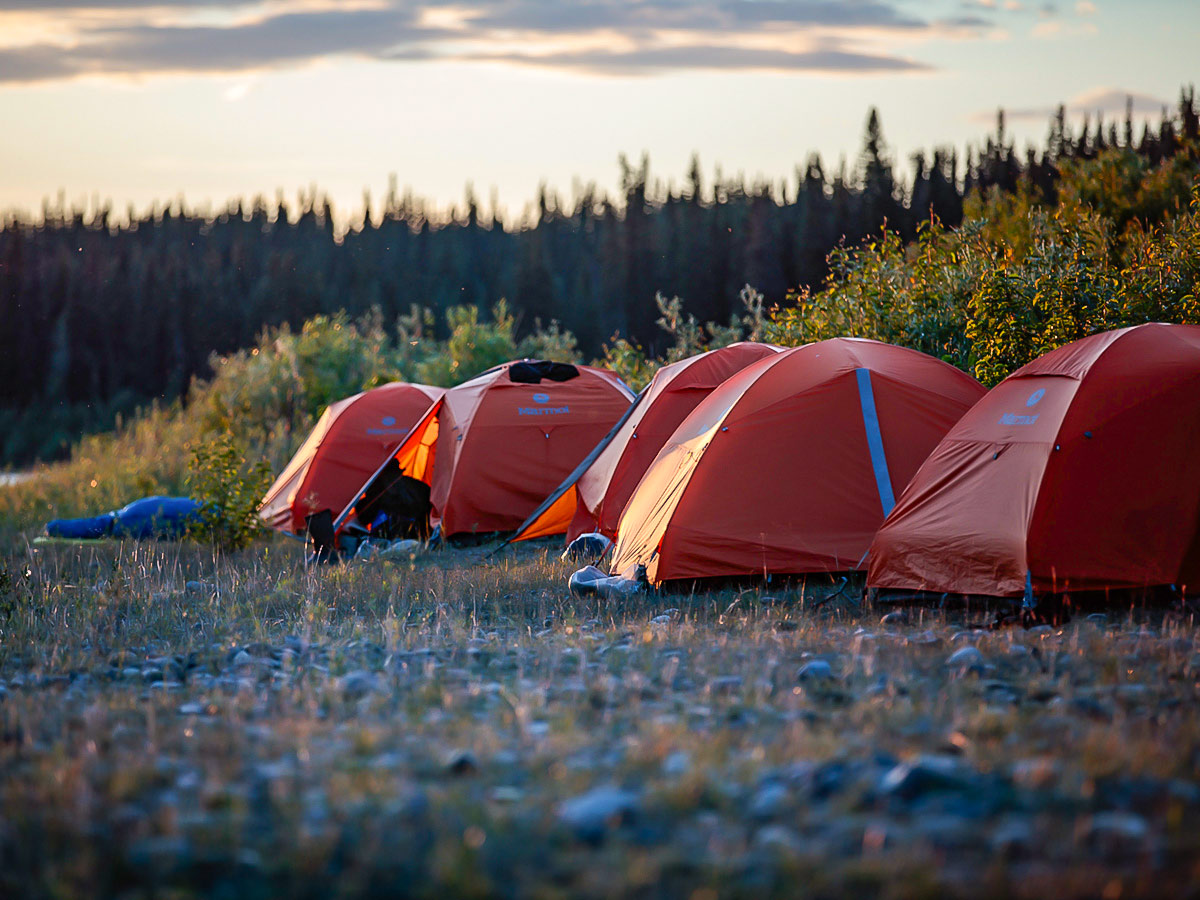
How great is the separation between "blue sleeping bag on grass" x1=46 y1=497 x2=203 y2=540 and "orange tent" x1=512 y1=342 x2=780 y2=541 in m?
5.12

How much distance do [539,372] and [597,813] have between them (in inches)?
404

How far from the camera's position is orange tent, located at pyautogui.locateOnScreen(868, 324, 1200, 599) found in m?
6.59

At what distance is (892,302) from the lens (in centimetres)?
1406

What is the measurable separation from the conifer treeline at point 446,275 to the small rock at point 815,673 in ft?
150

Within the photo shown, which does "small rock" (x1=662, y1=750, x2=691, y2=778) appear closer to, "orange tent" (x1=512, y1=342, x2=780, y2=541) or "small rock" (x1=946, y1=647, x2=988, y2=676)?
"small rock" (x1=946, y1=647, x2=988, y2=676)

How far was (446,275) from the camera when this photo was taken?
8319 cm

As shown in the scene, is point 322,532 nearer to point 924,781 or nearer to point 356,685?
point 356,685

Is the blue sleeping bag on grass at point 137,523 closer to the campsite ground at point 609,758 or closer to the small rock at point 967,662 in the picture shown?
the campsite ground at point 609,758

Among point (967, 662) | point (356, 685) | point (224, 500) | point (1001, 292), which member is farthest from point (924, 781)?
point (224, 500)

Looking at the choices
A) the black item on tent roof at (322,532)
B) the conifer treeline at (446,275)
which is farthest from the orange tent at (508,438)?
the conifer treeline at (446,275)

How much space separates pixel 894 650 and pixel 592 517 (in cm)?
563

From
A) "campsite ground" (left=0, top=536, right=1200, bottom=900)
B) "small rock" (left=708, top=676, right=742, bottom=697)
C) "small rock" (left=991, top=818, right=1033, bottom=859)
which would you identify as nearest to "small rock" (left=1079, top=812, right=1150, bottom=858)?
"campsite ground" (left=0, top=536, right=1200, bottom=900)

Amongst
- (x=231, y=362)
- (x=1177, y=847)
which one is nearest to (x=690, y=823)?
(x=1177, y=847)

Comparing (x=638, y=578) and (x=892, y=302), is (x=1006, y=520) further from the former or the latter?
(x=892, y=302)
